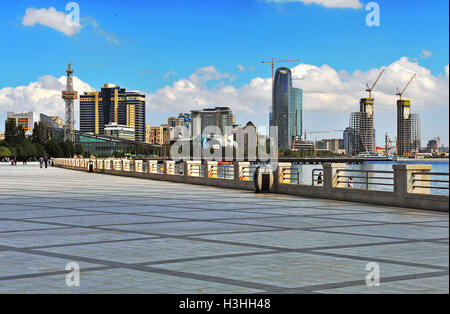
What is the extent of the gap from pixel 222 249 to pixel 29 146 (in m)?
149

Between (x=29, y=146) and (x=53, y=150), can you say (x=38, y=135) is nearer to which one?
(x=53, y=150)

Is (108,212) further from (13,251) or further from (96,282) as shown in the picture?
(96,282)

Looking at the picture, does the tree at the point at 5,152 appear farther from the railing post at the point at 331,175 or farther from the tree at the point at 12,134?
the railing post at the point at 331,175

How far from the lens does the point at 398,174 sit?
18.8 metres

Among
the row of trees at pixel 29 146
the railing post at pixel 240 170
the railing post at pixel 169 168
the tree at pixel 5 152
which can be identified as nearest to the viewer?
the railing post at pixel 240 170

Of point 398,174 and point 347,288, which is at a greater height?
point 398,174

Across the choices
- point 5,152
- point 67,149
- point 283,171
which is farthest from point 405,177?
point 67,149

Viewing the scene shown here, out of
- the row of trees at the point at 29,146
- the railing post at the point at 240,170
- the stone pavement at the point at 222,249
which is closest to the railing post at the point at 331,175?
the stone pavement at the point at 222,249

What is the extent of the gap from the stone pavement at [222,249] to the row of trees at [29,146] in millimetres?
126890

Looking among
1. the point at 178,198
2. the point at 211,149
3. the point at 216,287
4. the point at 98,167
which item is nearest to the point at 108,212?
the point at 178,198

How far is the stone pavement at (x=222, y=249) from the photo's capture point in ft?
24.6

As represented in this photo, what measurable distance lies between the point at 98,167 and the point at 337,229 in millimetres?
51561
